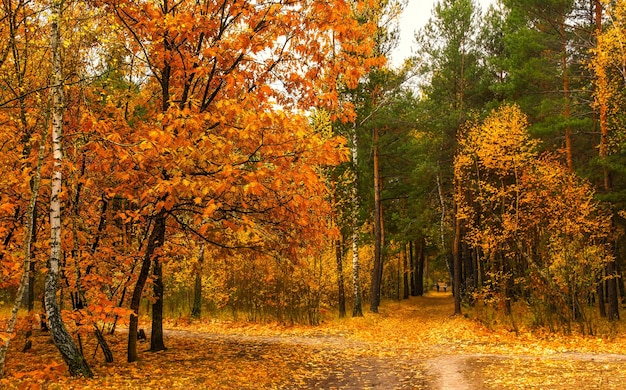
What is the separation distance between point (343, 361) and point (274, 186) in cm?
638

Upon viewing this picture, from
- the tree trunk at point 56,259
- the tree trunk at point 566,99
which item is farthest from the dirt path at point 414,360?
the tree trunk at point 566,99

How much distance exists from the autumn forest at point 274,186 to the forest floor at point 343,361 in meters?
0.10

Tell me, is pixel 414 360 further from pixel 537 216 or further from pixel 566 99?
pixel 566 99

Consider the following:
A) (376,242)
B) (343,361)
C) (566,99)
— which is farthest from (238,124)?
(566,99)

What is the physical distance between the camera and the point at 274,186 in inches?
275

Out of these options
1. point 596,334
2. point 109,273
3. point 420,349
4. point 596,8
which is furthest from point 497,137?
point 109,273

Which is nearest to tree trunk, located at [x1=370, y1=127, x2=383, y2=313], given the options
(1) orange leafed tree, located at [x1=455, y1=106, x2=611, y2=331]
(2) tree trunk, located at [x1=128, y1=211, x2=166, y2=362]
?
(1) orange leafed tree, located at [x1=455, y1=106, x2=611, y2=331]

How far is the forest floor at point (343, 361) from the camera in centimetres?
843

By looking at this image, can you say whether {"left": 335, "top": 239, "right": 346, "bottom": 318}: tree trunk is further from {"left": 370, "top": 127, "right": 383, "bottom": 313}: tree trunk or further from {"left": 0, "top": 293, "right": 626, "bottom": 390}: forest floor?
{"left": 0, "top": 293, "right": 626, "bottom": 390}: forest floor

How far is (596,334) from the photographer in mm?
14617

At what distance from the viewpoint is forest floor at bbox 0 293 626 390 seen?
27.7 feet

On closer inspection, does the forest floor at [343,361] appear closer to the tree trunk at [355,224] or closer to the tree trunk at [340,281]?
the tree trunk at [355,224]

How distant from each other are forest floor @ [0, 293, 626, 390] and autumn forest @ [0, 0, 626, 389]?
10cm

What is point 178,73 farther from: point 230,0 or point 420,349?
point 420,349
